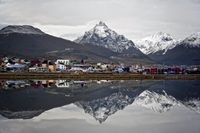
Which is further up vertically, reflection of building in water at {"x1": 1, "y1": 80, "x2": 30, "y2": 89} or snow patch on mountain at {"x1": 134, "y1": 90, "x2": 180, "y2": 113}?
reflection of building in water at {"x1": 1, "y1": 80, "x2": 30, "y2": 89}

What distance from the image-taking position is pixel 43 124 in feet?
79.9

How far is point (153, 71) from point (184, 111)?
91.5 meters

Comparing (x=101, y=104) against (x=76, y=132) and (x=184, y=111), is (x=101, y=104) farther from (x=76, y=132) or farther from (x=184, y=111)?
(x=76, y=132)

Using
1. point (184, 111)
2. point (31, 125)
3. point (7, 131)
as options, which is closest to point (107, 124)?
point (31, 125)

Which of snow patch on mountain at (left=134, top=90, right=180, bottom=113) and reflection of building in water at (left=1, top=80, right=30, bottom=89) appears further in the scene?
reflection of building in water at (left=1, top=80, right=30, bottom=89)

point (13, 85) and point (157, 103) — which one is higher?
point (13, 85)

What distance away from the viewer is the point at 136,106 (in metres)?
37.2

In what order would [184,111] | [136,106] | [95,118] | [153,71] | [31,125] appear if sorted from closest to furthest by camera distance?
[31,125] → [95,118] → [184,111] → [136,106] → [153,71]

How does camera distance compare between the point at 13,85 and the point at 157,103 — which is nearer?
the point at 157,103

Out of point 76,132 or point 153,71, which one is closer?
point 76,132

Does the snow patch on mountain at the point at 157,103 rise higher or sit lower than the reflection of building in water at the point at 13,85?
lower

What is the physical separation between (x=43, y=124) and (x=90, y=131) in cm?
373

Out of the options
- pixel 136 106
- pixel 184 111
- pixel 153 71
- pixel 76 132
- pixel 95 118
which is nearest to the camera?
pixel 76 132

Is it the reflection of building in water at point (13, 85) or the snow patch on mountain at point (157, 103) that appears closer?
the snow patch on mountain at point (157, 103)
